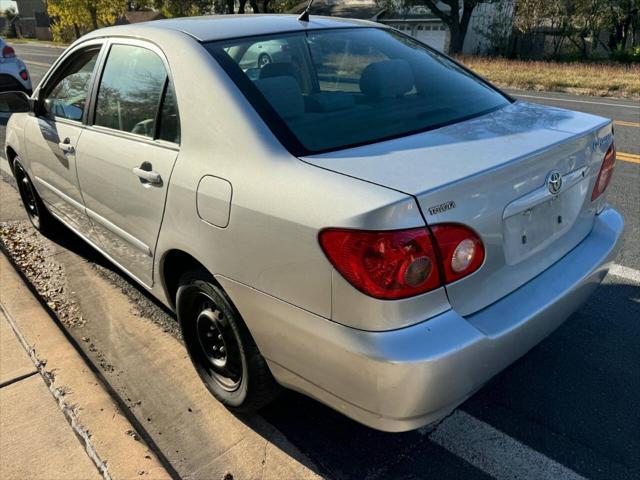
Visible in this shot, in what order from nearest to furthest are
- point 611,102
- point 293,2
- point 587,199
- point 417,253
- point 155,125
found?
point 417,253
point 587,199
point 155,125
point 611,102
point 293,2

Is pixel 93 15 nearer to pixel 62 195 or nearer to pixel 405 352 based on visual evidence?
pixel 62 195

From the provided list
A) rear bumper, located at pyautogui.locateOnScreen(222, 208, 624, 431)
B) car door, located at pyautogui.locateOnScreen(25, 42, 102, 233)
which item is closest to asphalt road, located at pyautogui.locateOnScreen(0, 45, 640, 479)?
rear bumper, located at pyautogui.locateOnScreen(222, 208, 624, 431)

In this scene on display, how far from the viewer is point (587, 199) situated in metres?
2.46

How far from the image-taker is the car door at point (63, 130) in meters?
3.40

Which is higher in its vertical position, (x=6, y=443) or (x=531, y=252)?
(x=531, y=252)

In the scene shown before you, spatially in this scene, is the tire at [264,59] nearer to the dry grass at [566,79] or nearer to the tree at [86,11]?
the dry grass at [566,79]

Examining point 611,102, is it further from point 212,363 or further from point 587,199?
point 212,363

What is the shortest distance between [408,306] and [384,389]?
0.91 ft

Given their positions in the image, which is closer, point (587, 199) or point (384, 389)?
point (384, 389)

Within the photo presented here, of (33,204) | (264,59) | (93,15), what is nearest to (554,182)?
(264,59)

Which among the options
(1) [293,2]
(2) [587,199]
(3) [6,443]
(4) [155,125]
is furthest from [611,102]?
(1) [293,2]

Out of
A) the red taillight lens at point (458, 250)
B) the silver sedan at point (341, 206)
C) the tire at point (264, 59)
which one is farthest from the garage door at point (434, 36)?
the red taillight lens at point (458, 250)

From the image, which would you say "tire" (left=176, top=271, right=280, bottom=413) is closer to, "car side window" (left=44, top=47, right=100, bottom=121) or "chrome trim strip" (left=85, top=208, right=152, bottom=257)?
"chrome trim strip" (left=85, top=208, right=152, bottom=257)

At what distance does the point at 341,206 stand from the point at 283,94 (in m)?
0.81
